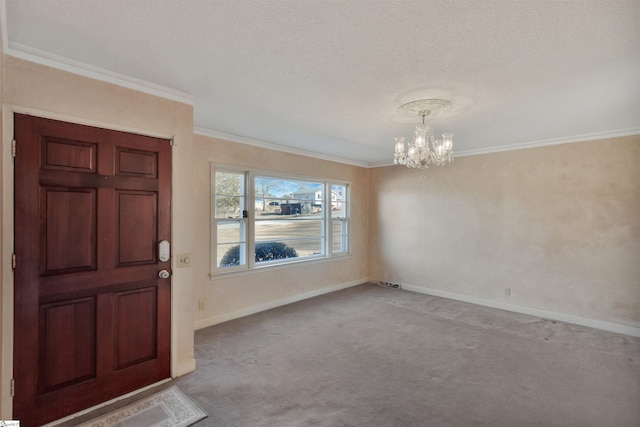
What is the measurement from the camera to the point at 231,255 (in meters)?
4.26

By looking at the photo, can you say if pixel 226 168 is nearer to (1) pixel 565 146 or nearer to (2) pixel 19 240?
(2) pixel 19 240

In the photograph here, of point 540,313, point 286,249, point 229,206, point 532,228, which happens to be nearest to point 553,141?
point 532,228

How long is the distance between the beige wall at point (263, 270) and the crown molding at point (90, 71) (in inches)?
48.3

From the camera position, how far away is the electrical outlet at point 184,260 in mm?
2654

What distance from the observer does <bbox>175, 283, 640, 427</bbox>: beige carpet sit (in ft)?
7.18

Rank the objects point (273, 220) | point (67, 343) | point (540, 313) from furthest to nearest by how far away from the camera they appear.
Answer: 1. point (273, 220)
2. point (540, 313)
3. point (67, 343)

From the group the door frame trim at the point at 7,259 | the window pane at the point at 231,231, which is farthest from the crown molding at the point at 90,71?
the window pane at the point at 231,231

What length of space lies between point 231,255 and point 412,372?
9.09ft

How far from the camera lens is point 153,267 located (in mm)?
2512

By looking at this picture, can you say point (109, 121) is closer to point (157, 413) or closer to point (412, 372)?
point (157, 413)

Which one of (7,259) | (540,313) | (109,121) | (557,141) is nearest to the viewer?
(7,259)

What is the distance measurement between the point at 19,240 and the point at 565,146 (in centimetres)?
599

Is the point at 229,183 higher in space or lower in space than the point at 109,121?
lower

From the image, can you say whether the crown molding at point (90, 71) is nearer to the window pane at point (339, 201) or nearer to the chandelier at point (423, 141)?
the chandelier at point (423, 141)
